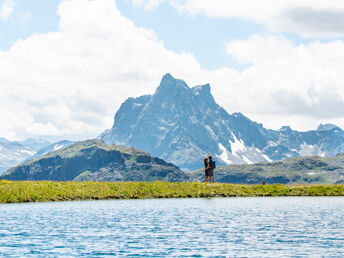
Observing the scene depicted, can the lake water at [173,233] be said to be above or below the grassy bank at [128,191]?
below

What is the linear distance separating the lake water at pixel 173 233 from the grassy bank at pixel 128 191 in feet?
62.5

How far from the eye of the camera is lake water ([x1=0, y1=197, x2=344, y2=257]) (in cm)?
2683

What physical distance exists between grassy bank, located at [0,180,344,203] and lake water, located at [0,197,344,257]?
62.5 feet

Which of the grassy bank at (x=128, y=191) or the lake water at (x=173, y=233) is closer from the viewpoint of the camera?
the lake water at (x=173, y=233)

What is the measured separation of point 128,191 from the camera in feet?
246

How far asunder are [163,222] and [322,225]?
12843 millimetres

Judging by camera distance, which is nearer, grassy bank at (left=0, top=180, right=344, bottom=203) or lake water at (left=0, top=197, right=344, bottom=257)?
lake water at (left=0, top=197, right=344, bottom=257)

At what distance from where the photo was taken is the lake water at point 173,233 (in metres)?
26.8

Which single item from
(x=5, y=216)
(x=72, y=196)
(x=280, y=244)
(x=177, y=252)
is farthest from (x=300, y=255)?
(x=72, y=196)

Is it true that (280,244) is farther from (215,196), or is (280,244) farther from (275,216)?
(215,196)

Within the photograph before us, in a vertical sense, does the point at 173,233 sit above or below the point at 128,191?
below

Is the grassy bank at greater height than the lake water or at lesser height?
greater

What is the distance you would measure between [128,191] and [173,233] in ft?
140

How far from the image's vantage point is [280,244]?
28.8 metres
